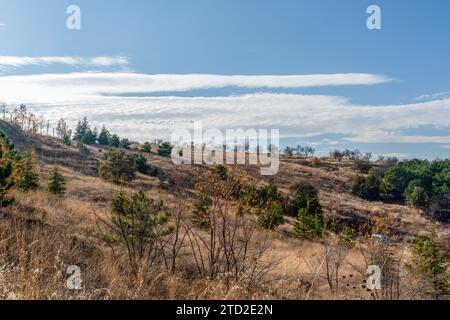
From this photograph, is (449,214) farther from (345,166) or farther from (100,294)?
(100,294)

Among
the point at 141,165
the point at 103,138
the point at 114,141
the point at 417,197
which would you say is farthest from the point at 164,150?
the point at 417,197

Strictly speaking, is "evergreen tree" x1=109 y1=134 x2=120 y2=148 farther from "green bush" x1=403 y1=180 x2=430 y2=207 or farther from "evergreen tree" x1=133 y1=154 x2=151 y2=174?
"green bush" x1=403 y1=180 x2=430 y2=207

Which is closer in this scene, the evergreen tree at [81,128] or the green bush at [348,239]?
the green bush at [348,239]

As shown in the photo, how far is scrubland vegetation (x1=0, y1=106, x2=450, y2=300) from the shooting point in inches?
166

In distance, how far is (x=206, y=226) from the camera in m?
13.6

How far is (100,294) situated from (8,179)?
8.73 m

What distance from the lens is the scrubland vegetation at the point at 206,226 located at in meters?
4.23

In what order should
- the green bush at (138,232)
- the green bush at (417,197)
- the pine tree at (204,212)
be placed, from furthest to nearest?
the green bush at (417,197) → the pine tree at (204,212) → the green bush at (138,232)

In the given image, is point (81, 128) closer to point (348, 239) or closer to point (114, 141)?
point (114, 141)

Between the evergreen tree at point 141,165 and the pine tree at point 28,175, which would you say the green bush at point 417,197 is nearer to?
the evergreen tree at point 141,165

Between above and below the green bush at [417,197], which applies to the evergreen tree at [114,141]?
above

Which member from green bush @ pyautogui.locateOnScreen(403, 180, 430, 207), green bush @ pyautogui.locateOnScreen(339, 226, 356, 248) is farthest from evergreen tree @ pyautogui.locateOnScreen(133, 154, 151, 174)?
green bush @ pyautogui.locateOnScreen(403, 180, 430, 207)

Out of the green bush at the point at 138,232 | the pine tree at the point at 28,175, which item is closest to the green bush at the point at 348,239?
the green bush at the point at 138,232

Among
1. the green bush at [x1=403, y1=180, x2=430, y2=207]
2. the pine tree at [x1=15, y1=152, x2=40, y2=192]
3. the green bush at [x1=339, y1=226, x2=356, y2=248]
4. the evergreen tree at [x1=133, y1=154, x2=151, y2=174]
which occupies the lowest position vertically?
the green bush at [x1=403, y1=180, x2=430, y2=207]
